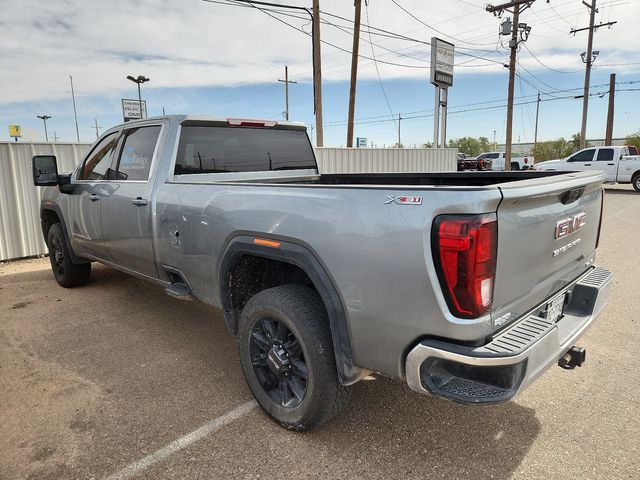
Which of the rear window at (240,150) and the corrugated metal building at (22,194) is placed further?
the corrugated metal building at (22,194)

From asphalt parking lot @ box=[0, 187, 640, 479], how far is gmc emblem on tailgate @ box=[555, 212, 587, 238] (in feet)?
3.88

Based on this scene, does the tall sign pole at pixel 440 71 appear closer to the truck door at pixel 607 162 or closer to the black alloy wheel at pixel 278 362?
the truck door at pixel 607 162

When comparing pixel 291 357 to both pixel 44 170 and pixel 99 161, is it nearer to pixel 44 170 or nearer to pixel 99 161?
pixel 99 161

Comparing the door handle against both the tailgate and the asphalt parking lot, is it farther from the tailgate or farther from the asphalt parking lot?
the tailgate

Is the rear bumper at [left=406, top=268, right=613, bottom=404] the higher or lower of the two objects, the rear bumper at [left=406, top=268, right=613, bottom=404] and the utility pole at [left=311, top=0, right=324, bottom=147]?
the lower

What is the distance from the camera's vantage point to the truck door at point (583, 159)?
66.8ft

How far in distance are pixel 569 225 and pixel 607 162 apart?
21.0 metres

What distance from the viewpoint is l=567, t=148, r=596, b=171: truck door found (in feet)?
66.8

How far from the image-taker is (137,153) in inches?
164

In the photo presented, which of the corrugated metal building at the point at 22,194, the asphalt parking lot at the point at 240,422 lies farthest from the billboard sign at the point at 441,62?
the asphalt parking lot at the point at 240,422

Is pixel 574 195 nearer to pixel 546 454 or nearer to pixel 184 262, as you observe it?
pixel 546 454

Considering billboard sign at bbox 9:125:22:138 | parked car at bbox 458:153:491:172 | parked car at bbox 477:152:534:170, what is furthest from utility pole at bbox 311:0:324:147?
billboard sign at bbox 9:125:22:138

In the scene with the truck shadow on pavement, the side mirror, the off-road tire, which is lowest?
the truck shadow on pavement

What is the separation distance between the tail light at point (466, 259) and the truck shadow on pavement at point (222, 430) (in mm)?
1031
